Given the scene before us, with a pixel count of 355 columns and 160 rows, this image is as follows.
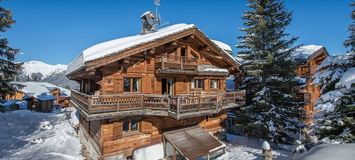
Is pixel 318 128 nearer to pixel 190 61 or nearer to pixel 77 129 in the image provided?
pixel 190 61

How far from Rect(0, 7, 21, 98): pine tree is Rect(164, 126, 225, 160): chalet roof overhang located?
13.3 meters

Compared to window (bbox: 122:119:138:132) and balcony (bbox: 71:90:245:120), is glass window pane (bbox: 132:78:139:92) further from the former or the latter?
window (bbox: 122:119:138:132)

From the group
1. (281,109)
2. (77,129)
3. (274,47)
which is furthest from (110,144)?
(274,47)

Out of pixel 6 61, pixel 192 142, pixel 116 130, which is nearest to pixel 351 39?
pixel 192 142

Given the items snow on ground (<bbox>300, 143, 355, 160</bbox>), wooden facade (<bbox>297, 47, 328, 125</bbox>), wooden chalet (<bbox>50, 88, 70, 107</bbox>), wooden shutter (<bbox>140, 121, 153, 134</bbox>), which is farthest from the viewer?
wooden chalet (<bbox>50, 88, 70, 107</bbox>)

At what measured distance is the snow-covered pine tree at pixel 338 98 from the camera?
10094mm

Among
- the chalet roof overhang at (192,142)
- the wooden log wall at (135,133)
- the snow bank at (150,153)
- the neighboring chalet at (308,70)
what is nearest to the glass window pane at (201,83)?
the wooden log wall at (135,133)

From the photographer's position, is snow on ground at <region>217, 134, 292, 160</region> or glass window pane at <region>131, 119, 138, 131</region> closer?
snow on ground at <region>217, 134, 292, 160</region>

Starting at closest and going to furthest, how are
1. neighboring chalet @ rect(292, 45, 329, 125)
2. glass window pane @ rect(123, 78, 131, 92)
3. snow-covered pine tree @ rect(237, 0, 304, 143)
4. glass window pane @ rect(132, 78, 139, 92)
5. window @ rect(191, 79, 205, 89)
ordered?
glass window pane @ rect(123, 78, 131, 92) → glass window pane @ rect(132, 78, 139, 92) → snow-covered pine tree @ rect(237, 0, 304, 143) → window @ rect(191, 79, 205, 89) → neighboring chalet @ rect(292, 45, 329, 125)

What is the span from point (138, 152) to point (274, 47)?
14097 mm

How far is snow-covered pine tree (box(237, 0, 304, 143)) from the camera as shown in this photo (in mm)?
18141

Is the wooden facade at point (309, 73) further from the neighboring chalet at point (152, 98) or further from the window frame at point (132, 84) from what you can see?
the window frame at point (132, 84)

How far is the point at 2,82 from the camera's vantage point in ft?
55.6

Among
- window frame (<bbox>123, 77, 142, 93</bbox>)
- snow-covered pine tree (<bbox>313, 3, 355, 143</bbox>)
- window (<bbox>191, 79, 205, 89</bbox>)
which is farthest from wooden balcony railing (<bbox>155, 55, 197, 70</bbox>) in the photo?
snow-covered pine tree (<bbox>313, 3, 355, 143</bbox>)
